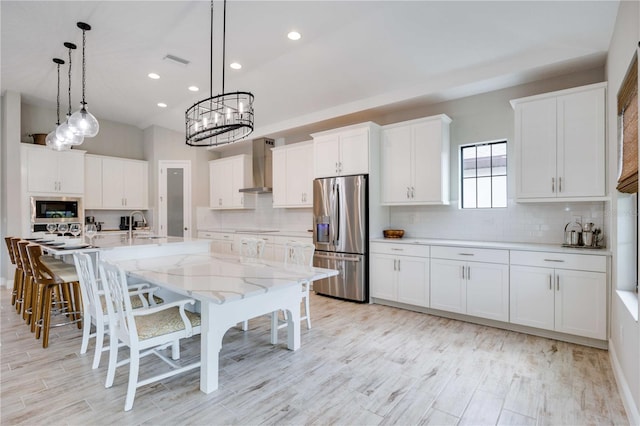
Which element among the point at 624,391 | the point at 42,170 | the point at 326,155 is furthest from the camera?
the point at 42,170

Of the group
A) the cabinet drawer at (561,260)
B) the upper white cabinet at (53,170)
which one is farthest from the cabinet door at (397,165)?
the upper white cabinet at (53,170)

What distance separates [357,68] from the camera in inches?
155

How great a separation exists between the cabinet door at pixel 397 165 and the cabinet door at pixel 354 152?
0.98ft

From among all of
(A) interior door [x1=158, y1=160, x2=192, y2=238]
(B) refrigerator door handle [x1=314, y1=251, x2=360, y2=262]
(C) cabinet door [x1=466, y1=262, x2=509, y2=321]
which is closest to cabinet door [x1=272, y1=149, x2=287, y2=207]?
(B) refrigerator door handle [x1=314, y1=251, x2=360, y2=262]

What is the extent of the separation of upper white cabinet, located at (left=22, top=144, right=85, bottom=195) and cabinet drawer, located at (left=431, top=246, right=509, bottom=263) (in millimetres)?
6269

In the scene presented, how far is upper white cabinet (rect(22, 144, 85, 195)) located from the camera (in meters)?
5.50

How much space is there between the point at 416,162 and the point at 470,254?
1.40 metres

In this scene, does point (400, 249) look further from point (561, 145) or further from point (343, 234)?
point (561, 145)

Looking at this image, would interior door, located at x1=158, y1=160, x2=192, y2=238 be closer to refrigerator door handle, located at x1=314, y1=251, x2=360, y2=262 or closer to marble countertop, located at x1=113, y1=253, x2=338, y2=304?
refrigerator door handle, located at x1=314, y1=251, x2=360, y2=262

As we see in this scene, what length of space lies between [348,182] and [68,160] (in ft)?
16.8

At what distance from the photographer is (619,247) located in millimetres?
2557

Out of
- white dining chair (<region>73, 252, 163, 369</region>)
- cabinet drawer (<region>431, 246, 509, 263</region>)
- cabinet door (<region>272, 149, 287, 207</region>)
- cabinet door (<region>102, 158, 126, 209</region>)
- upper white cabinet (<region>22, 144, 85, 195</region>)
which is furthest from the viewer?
cabinet door (<region>102, 158, 126, 209</region>)

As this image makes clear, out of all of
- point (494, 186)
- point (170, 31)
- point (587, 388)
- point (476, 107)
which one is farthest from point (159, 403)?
point (476, 107)

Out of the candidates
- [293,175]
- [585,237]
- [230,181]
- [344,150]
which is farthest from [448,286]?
[230,181]
